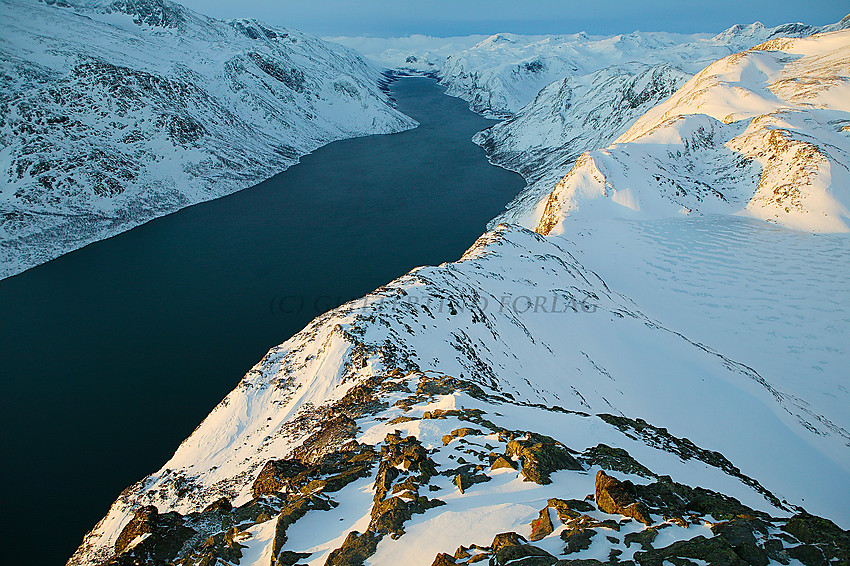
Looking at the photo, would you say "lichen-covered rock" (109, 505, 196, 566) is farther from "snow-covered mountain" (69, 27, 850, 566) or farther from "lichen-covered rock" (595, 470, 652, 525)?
"lichen-covered rock" (595, 470, 652, 525)

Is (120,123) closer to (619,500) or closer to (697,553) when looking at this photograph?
(619,500)

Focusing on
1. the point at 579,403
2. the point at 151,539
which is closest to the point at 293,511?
the point at 151,539

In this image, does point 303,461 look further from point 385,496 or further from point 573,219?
point 573,219

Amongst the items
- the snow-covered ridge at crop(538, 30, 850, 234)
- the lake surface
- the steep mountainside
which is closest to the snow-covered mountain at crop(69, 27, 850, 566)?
the snow-covered ridge at crop(538, 30, 850, 234)

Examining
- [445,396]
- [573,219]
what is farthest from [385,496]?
[573,219]

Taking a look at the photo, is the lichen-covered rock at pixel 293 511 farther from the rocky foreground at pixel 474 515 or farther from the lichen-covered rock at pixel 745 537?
the lichen-covered rock at pixel 745 537

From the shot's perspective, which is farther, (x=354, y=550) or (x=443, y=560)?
(x=354, y=550)

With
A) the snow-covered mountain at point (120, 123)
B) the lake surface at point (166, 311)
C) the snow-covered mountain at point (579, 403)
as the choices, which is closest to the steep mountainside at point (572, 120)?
the lake surface at point (166, 311)
